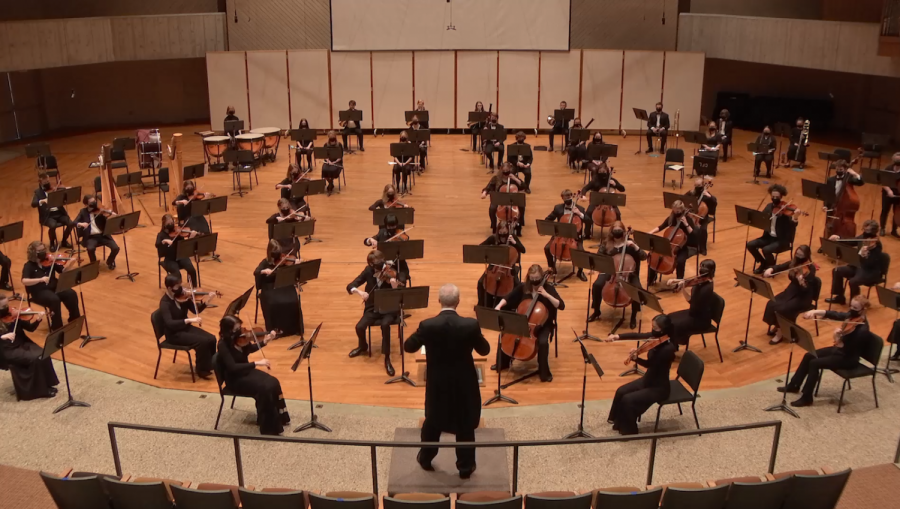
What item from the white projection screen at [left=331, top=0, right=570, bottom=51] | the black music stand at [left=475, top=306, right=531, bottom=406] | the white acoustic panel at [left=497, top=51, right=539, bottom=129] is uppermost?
the white projection screen at [left=331, top=0, right=570, bottom=51]

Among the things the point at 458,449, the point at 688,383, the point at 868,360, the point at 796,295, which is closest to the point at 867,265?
the point at 796,295

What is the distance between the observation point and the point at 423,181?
59.7ft

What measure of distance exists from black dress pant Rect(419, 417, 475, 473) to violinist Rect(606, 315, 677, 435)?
190 centimetres

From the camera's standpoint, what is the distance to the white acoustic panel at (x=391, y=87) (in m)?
23.4

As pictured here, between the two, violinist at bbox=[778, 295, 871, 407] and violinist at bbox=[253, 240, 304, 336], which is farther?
violinist at bbox=[253, 240, 304, 336]

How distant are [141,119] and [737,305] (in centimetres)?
2141

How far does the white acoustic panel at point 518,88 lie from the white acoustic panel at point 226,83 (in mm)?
7499

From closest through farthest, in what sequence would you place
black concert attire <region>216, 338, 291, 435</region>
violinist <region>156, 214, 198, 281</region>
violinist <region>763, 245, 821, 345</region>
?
black concert attire <region>216, 338, 291, 435</region> < violinist <region>763, 245, 821, 345</region> < violinist <region>156, 214, 198, 281</region>

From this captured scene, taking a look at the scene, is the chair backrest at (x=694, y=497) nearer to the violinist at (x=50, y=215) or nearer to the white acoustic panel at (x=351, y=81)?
the violinist at (x=50, y=215)

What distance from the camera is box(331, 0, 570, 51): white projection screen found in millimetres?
23047

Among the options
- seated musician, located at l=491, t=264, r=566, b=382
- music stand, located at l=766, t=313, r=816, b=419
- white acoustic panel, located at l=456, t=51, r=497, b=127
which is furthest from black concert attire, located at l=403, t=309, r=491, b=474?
white acoustic panel, located at l=456, t=51, r=497, b=127

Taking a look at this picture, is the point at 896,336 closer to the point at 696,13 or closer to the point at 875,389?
the point at 875,389

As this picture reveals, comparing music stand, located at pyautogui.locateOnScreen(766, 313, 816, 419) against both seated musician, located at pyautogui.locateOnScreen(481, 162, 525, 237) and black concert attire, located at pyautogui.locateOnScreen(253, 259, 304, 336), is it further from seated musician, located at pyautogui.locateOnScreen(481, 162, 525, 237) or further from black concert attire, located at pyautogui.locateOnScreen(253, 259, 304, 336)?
seated musician, located at pyautogui.locateOnScreen(481, 162, 525, 237)

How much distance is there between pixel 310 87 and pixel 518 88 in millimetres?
6090
